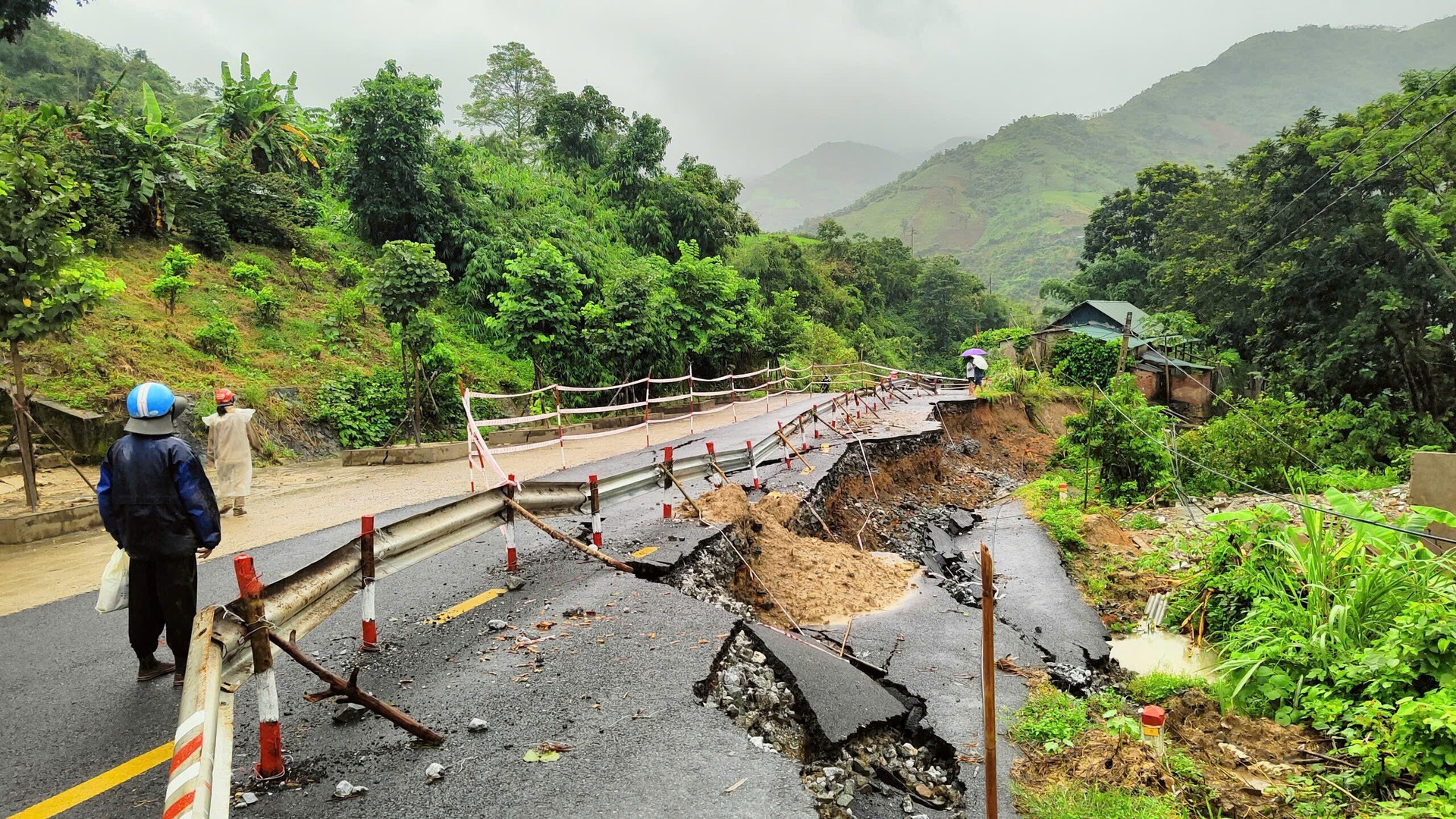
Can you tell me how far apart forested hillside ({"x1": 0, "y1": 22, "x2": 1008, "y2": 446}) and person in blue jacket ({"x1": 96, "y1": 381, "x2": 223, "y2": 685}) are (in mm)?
6326

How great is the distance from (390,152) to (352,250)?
12.1 ft

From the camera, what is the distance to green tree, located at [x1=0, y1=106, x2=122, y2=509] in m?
7.78

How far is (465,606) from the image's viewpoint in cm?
518

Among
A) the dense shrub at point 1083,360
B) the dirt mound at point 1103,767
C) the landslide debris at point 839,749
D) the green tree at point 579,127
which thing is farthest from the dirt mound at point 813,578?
the green tree at point 579,127

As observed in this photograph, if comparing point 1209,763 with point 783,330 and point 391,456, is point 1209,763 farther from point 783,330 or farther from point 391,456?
point 783,330

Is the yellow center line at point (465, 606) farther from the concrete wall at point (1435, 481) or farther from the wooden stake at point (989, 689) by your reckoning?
the concrete wall at point (1435, 481)

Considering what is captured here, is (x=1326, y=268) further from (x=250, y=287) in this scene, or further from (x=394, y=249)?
(x=250, y=287)

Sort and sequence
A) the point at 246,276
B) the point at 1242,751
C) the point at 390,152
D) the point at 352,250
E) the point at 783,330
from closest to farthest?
the point at 1242,751
the point at 246,276
the point at 390,152
the point at 352,250
the point at 783,330

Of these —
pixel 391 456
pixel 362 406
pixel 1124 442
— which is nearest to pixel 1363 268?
pixel 1124 442

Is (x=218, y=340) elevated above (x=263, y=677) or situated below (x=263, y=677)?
above

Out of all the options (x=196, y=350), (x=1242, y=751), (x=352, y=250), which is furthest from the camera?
(x=352, y=250)

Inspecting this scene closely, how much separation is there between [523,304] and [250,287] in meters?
8.10

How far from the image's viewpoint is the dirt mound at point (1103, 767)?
4.28 meters

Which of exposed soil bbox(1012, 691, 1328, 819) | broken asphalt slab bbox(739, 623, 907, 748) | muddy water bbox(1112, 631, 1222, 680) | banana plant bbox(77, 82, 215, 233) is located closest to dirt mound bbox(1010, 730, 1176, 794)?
exposed soil bbox(1012, 691, 1328, 819)
